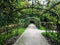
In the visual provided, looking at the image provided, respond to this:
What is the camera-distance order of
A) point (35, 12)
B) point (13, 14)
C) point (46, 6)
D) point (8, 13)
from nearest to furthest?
1. point (8, 13)
2. point (13, 14)
3. point (46, 6)
4. point (35, 12)

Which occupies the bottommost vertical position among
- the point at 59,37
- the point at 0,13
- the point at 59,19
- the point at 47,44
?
the point at 47,44

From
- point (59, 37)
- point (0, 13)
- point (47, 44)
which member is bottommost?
point (47, 44)

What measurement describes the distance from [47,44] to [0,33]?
374 cm

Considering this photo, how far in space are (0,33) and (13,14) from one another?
2.14 meters

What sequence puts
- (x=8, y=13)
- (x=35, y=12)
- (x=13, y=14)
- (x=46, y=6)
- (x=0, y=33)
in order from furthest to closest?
(x=35, y=12)
(x=46, y=6)
(x=0, y=33)
(x=13, y=14)
(x=8, y=13)

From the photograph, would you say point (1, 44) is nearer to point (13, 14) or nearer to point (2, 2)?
point (13, 14)

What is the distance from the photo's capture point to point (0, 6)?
993cm

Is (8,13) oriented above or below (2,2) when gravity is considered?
below

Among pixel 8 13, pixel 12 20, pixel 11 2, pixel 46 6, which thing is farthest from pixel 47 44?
pixel 11 2

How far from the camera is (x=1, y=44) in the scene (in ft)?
40.2

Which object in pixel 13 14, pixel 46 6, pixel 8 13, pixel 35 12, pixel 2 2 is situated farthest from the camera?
pixel 35 12

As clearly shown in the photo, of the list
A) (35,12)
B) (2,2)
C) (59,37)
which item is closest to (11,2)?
(2,2)

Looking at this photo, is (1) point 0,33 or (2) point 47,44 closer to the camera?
(1) point 0,33

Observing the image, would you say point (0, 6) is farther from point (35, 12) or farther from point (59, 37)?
point (35, 12)
